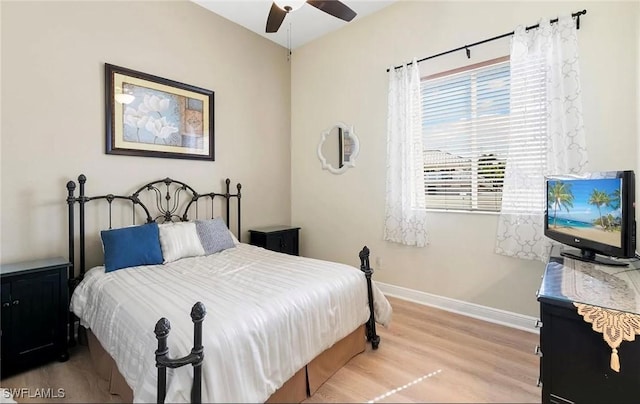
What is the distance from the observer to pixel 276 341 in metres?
1.49

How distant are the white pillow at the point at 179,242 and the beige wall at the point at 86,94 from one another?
1.93 feet

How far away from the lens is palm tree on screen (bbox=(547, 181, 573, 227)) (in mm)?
2021

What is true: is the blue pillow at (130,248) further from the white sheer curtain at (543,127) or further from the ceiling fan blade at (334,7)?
the white sheer curtain at (543,127)

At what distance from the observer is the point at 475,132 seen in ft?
9.35

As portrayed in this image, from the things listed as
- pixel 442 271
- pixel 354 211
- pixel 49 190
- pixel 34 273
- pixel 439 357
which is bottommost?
pixel 439 357

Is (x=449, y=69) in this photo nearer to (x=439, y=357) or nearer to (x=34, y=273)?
(x=439, y=357)

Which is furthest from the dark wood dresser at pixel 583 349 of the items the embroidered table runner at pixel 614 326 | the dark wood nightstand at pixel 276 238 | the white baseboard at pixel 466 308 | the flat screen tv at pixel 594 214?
the dark wood nightstand at pixel 276 238

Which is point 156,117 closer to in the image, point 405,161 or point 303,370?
point 405,161

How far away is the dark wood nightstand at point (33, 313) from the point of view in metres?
1.89

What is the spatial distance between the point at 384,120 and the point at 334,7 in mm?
1343

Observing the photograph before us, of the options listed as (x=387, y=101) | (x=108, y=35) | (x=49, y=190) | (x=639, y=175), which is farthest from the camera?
(x=387, y=101)

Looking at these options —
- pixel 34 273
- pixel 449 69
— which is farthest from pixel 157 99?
pixel 449 69

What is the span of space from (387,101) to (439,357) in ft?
8.34

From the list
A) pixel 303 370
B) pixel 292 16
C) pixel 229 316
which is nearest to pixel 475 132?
pixel 292 16
